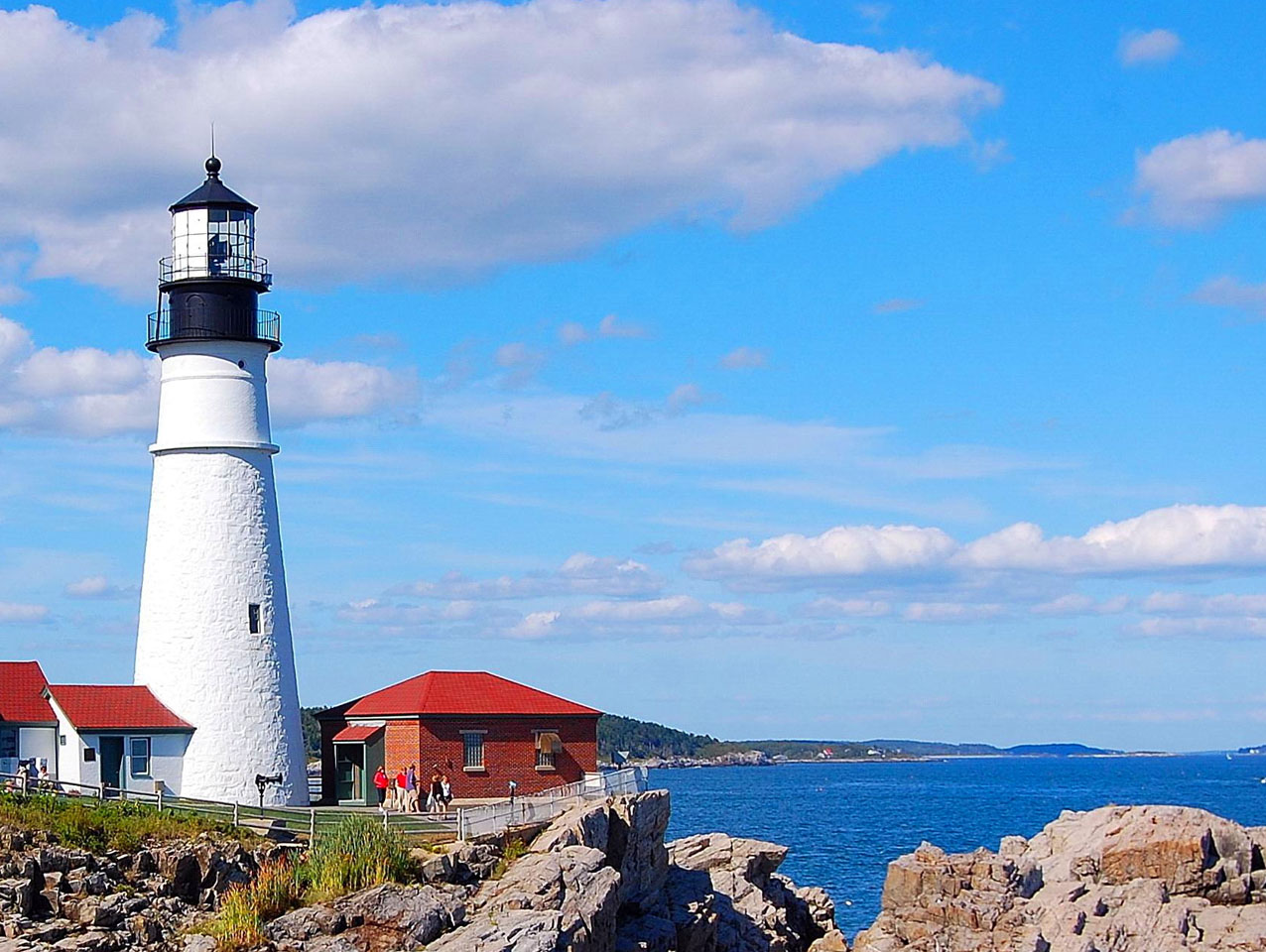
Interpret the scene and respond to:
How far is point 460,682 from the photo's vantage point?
35406mm

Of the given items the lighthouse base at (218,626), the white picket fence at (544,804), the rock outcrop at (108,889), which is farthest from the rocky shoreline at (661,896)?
the lighthouse base at (218,626)

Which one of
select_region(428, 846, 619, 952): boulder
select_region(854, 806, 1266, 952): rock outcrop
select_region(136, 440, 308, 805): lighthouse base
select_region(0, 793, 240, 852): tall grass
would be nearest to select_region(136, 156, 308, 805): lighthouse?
select_region(136, 440, 308, 805): lighthouse base

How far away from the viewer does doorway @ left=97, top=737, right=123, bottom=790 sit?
32.5 m

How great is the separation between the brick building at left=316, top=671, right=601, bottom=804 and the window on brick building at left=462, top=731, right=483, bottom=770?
20 millimetres

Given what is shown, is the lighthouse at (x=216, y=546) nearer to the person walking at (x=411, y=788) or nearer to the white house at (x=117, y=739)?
the white house at (x=117, y=739)

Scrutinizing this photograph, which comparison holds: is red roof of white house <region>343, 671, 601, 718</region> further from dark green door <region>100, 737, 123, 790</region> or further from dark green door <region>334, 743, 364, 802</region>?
dark green door <region>100, 737, 123, 790</region>

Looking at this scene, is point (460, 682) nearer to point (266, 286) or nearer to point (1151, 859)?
point (266, 286)

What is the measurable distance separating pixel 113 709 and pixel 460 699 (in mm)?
6628

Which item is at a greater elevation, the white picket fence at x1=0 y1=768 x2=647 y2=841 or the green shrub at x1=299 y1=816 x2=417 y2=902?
the white picket fence at x1=0 y1=768 x2=647 y2=841

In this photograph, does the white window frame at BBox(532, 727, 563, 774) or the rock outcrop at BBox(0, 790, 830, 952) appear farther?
the white window frame at BBox(532, 727, 563, 774)

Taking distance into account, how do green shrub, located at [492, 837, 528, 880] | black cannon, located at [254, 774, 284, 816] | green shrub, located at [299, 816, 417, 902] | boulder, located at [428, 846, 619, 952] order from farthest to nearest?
black cannon, located at [254, 774, 284, 816] → green shrub, located at [492, 837, 528, 880] → green shrub, located at [299, 816, 417, 902] → boulder, located at [428, 846, 619, 952]

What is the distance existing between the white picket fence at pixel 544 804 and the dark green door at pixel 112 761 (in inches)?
268

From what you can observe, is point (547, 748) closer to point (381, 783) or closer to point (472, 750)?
point (472, 750)

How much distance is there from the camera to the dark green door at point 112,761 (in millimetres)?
32469
